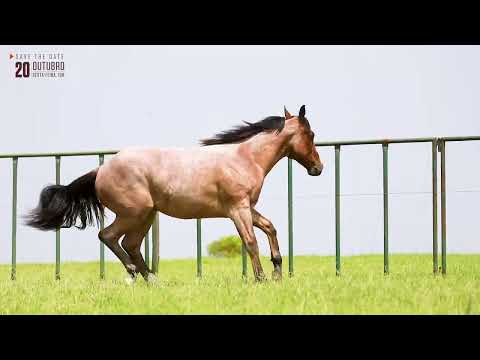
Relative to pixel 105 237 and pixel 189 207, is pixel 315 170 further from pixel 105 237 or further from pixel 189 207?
pixel 105 237

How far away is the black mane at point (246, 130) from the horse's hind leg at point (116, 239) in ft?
3.91

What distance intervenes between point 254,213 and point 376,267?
7.27 feet

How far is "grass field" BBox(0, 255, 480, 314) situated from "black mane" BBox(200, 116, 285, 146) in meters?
1.40

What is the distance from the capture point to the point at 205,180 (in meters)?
6.65

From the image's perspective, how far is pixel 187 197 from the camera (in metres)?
6.67

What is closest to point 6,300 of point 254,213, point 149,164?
point 149,164

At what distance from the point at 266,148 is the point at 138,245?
1624 mm

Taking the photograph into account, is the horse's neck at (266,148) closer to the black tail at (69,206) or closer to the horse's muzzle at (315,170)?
the horse's muzzle at (315,170)

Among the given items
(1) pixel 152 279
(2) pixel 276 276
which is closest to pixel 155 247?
(1) pixel 152 279

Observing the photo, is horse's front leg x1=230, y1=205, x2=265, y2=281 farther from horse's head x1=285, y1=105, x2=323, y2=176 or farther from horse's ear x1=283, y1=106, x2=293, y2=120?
horse's ear x1=283, y1=106, x2=293, y2=120

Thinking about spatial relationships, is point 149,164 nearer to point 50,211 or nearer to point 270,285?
point 50,211

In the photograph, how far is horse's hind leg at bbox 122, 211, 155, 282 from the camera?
694cm

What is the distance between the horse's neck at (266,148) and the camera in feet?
22.3

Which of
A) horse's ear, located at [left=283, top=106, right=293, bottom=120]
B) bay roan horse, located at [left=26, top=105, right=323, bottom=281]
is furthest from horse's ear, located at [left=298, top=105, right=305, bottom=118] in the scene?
horse's ear, located at [left=283, top=106, right=293, bottom=120]
